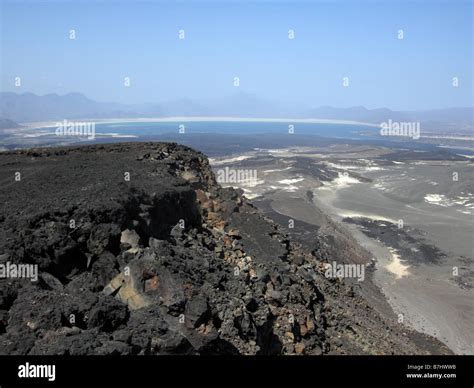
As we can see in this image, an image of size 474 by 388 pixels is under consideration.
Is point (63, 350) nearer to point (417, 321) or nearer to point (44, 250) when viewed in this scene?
point (44, 250)

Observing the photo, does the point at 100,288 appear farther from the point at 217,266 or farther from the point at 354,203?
the point at 354,203

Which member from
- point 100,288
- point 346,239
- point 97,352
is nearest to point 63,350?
point 97,352

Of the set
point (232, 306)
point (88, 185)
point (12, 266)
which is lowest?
point (232, 306)

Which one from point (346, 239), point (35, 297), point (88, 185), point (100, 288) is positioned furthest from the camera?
point (346, 239)

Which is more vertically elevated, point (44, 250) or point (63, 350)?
point (44, 250)

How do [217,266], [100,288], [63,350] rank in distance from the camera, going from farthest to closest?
[217,266], [100,288], [63,350]

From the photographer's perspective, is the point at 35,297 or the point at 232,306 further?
the point at 232,306
